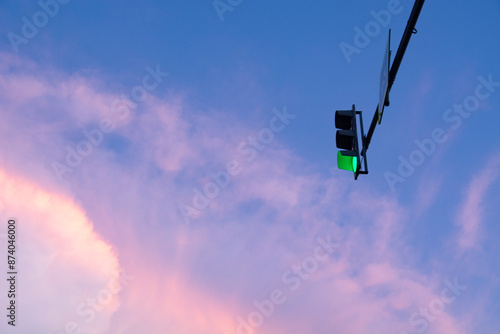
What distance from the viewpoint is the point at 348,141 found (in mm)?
5367

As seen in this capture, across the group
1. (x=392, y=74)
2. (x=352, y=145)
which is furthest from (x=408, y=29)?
(x=352, y=145)

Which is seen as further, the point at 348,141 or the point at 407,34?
the point at 348,141

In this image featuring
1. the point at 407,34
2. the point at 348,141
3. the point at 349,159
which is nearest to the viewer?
the point at 407,34

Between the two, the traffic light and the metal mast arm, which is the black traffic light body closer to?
the traffic light

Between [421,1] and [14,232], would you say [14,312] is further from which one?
[421,1]

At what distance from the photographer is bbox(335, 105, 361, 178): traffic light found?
17.1ft

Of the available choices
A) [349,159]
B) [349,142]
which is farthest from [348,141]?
[349,159]

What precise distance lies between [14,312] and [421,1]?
71.4 feet

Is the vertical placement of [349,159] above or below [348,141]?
below

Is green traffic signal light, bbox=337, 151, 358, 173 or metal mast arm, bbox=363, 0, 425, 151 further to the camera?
green traffic signal light, bbox=337, 151, 358, 173

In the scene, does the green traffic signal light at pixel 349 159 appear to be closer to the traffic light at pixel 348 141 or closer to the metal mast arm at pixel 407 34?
the traffic light at pixel 348 141

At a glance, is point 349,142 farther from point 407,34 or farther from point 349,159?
point 407,34

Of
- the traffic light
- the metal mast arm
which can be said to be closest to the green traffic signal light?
A: the traffic light

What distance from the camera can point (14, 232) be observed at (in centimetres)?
1648
